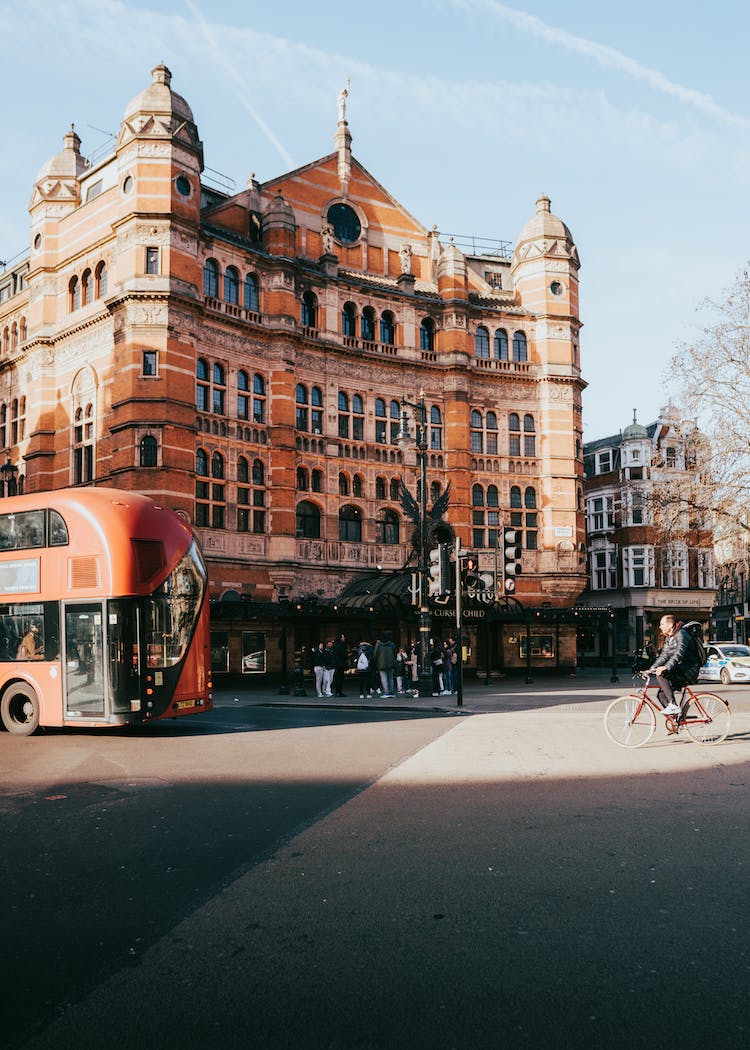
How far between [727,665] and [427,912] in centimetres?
2963

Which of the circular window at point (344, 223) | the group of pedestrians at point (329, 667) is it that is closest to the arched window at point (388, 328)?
the circular window at point (344, 223)

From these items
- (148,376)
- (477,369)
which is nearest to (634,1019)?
(148,376)

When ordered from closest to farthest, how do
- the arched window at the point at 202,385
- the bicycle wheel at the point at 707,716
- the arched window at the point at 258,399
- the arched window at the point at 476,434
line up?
the bicycle wheel at the point at 707,716 → the arched window at the point at 202,385 → the arched window at the point at 258,399 → the arched window at the point at 476,434

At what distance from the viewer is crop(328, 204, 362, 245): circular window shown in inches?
1505

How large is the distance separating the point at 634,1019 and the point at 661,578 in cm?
4913

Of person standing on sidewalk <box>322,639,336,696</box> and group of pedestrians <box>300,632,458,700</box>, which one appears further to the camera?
person standing on sidewalk <box>322,639,336,696</box>

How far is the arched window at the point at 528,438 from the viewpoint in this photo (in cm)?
3956

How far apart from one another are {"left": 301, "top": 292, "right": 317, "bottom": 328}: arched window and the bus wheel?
23.8m

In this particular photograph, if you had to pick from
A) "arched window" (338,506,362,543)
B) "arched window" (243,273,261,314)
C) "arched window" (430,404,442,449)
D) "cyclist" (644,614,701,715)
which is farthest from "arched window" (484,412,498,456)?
"cyclist" (644,614,701,715)

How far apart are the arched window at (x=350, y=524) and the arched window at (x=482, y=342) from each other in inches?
393

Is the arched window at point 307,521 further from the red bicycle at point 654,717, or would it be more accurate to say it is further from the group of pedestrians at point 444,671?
the red bicycle at point 654,717

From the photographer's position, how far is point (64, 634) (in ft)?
47.4

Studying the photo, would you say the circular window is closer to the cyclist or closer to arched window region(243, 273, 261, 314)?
arched window region(243, 273, 261, 314)

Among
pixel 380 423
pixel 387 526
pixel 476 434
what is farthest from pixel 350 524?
pixel 476 434
